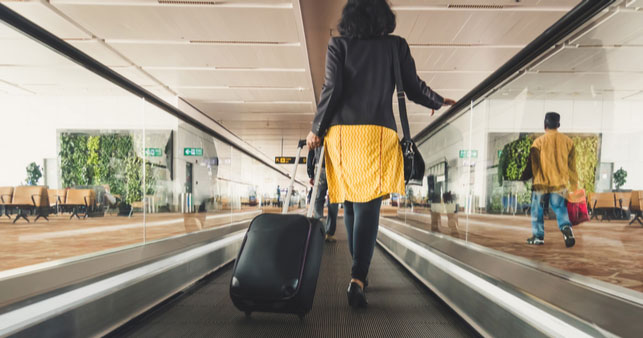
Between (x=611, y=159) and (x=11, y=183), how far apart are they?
6142 mm

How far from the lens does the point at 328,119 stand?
2.00m

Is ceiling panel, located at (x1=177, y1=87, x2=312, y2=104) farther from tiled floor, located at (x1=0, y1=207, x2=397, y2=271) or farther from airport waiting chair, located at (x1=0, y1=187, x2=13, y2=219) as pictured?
airport waiting chair, located at (x1=0, y1=187, x2=13, y2=219)

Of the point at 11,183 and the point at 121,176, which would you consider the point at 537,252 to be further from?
the point at 11,183

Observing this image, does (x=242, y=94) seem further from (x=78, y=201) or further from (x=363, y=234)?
(x=363, y=234)

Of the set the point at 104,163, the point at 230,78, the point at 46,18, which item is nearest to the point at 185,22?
the point at 46,18

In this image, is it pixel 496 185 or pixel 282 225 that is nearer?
pixel 282 225

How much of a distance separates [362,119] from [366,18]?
1.96 feet

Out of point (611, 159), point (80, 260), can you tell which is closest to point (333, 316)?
point (80, 260)

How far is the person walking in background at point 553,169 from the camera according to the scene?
3.53 metres

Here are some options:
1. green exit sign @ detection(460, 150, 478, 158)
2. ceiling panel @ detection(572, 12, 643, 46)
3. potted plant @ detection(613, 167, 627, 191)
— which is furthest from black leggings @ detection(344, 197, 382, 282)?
ceiling panel @ detection(572, 12, 643, 46)

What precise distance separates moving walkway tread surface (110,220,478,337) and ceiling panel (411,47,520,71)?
8.28m

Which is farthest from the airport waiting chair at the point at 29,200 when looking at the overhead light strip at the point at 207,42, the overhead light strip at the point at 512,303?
the overhead light strip at the point at 207,42

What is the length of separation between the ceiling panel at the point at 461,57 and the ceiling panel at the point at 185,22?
362 centimetres

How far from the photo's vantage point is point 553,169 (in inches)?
141
